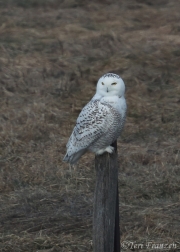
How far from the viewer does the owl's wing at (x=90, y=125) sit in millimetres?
3760

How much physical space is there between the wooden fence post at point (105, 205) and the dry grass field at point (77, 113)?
1.27 m

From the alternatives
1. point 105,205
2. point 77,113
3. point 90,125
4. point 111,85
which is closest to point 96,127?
point 90,125

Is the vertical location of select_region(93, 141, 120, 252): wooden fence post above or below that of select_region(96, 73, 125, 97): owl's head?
below

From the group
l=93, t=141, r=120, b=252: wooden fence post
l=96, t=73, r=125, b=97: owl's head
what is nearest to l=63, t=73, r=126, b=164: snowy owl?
l=96, t=73, r=125, b=97: owl's head

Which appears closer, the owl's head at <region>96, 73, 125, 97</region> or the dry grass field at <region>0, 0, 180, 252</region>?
the owl's head at <region>96, 73, 125, 97</region>

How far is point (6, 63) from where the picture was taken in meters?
8.41

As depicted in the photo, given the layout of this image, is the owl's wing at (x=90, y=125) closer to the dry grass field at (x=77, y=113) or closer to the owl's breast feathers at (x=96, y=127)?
the owl's breast feathers at (x=96, y=127)

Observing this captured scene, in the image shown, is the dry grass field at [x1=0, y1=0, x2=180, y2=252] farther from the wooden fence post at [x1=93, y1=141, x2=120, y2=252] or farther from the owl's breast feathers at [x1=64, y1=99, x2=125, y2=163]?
the wooden fence post at [x1=93, y1=141, x2=120, y2=252]

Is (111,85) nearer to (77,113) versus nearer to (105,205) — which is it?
(105,205)

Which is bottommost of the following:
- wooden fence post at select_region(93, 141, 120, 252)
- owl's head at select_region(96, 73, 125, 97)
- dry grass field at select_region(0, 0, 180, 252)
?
dry grass field at select_region(0, 0, 180, 252)

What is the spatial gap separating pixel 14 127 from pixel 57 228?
206 centimetres

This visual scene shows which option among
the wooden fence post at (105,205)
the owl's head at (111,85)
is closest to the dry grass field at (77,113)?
the owl's head at (111,85)

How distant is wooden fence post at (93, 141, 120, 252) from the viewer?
304 cm

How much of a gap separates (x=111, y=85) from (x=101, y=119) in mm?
259
